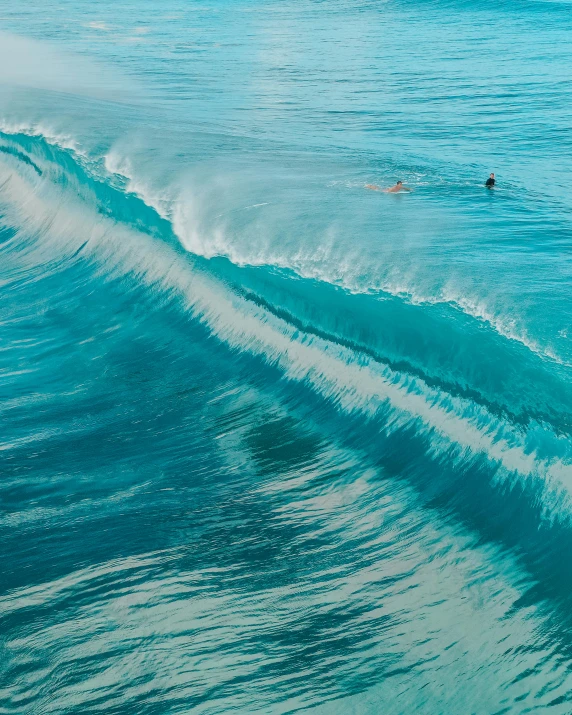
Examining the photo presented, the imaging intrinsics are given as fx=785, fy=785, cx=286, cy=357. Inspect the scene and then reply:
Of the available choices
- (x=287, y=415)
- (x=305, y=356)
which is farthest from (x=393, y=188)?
(x=287, y=415)

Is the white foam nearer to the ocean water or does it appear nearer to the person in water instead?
the ocean water

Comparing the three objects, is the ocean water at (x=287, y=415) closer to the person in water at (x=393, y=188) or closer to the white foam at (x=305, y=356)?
the white foam at (x=305, y=356)

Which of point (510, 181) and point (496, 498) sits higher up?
point (510, 181)

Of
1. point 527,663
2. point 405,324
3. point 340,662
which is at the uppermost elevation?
point 405,324

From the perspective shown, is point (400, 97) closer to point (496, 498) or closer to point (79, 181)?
point (79, 181)

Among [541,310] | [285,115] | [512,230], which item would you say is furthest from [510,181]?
[285,115]

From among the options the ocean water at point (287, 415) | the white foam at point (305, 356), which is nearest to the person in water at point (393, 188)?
the ocean water at point (287, 415)

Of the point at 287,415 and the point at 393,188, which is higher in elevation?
the point at 393,188

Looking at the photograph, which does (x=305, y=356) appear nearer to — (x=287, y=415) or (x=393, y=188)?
(x=287, y=415)
